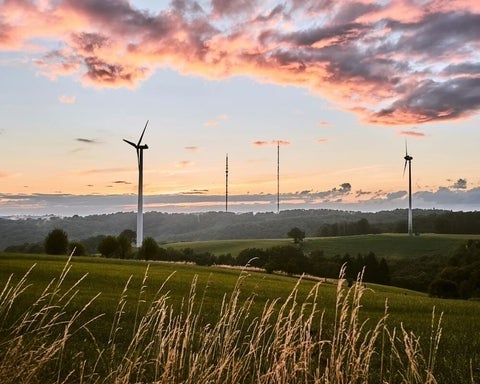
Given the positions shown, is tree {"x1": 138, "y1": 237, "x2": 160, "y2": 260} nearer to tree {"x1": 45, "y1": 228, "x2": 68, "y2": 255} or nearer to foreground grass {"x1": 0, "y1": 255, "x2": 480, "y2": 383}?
tree {"x1": 45, "y1": 228, "x2": 68, "y2": 255}

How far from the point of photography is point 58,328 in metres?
20.4

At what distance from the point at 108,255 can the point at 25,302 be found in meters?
65.2

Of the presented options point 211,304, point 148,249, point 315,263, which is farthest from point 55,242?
point 211,304

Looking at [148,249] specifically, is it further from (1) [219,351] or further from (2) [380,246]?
(2) [380,246]

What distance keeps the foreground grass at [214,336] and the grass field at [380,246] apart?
398 feet

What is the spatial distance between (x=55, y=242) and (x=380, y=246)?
11269cm

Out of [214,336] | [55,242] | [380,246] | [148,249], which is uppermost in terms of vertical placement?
[214,336]

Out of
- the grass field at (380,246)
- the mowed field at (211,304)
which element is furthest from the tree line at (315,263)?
the grass field at (380,246)

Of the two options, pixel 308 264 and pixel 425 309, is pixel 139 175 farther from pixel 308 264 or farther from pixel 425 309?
pixel 425 309

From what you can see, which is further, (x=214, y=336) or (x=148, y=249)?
(x=148, y=249)

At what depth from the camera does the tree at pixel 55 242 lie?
8456cm

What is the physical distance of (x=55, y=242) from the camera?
84.8m

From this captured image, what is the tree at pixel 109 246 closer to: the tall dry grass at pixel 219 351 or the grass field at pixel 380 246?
the tall dry grass at pixel 219 351

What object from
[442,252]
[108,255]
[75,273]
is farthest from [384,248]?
[75,273]
